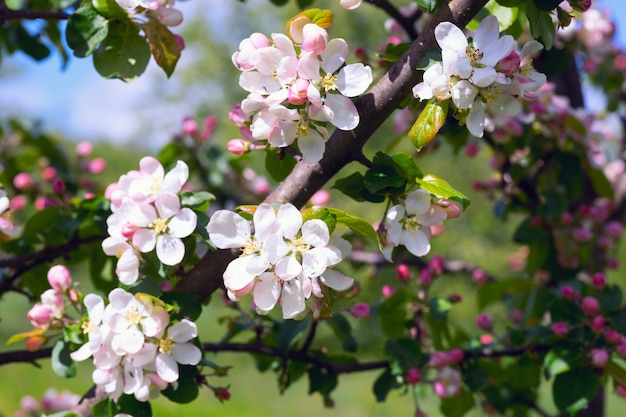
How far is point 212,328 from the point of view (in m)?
7.52

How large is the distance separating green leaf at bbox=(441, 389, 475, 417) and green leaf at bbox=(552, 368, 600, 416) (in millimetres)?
159

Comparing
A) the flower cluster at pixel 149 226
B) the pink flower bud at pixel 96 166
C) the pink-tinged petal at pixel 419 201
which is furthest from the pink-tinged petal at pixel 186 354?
the pink flower bud at pixel 96 166

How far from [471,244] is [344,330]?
621 cm

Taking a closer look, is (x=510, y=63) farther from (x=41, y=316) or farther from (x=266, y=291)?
(x=41, y=316)

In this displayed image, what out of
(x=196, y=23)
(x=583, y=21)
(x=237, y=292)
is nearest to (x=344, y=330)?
(x=237, y=292)

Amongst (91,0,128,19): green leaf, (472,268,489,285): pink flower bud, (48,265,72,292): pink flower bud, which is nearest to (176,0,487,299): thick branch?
(48,265,72,292): pink flower bud

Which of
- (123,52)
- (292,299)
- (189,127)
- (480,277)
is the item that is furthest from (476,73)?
(189,127)

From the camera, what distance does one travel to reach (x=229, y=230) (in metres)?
0.82

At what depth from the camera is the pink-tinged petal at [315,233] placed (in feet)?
2.53

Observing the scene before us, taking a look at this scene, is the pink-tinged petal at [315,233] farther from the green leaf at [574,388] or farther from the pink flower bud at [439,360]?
the green leaf at [574,388]

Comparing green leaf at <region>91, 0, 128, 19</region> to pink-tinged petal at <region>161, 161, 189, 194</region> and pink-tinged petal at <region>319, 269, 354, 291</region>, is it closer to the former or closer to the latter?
pink-tinged petal at <region>161, 161, 189, 194</region>

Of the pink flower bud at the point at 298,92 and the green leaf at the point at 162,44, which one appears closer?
the pink flower bud at the point at 298,92

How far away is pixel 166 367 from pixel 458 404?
2.22ft

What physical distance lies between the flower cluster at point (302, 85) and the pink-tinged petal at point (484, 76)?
0.39 feet
